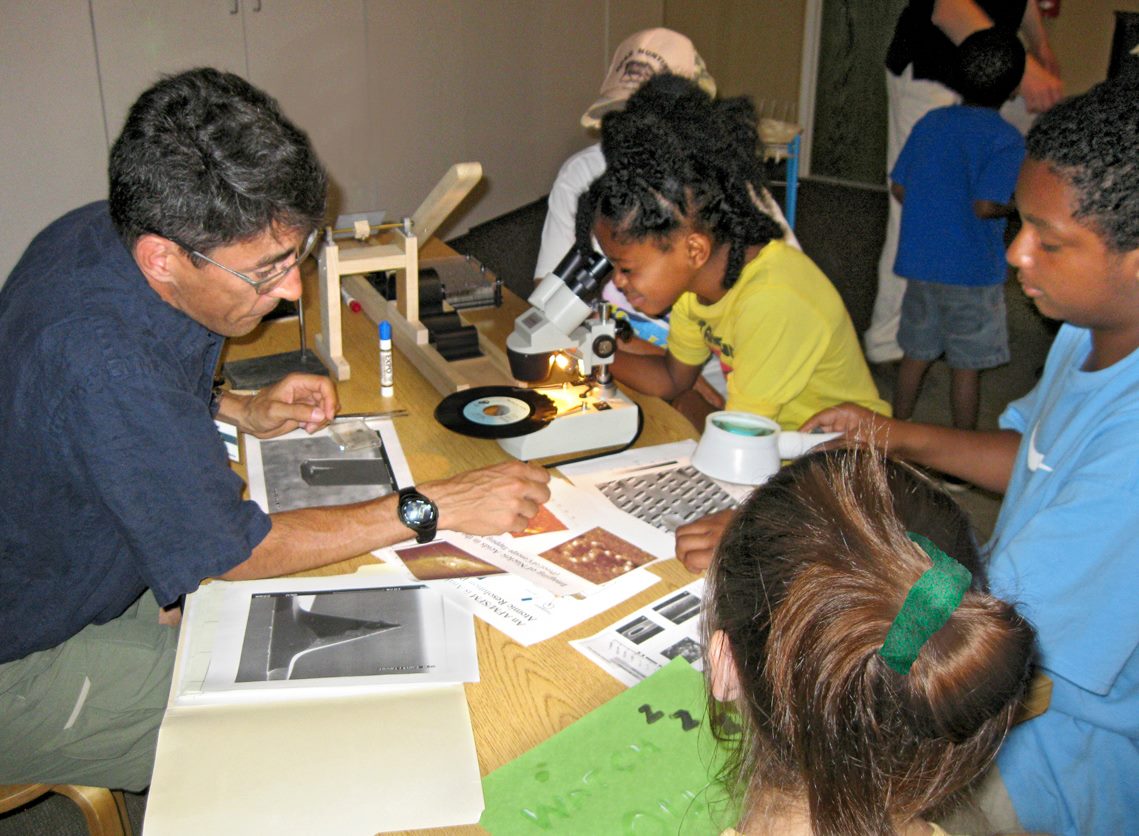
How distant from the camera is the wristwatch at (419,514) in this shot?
144 cm

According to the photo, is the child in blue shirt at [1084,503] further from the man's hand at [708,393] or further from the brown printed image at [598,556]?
the man's hand at [708,393]

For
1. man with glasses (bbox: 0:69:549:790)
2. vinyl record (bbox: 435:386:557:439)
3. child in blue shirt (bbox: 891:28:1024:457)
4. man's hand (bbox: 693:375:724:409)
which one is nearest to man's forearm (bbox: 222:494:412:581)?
man with glasses (bbox: 0:69:549:790)

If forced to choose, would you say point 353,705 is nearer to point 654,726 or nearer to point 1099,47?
point 654,726

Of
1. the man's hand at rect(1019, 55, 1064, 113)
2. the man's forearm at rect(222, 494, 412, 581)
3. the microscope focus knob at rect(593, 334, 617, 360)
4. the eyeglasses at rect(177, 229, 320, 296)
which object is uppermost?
the man's hand at rect(1019, 55, 1064, 113)

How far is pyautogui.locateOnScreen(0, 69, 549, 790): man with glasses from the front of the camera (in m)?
1.20

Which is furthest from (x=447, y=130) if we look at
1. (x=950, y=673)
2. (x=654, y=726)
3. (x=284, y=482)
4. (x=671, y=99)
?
(x=950, y=673)

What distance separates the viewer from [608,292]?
8.72ft

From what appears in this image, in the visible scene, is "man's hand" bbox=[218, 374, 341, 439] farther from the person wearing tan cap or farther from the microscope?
the person wearing tan cap

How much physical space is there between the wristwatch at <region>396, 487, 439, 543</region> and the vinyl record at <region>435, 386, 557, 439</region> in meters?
0.30

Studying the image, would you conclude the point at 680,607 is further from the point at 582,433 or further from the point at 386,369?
the point at 386,369

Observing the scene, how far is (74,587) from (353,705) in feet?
1.69

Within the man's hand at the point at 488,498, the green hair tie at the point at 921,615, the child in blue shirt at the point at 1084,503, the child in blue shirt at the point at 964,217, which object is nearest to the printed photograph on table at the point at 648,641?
the man's hand at the point at 488,498

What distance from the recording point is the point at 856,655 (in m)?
0.73

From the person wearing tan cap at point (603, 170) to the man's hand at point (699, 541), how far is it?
2.96ft
